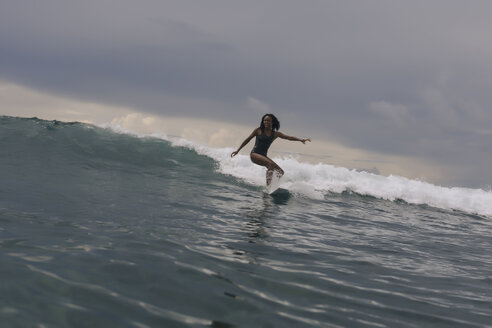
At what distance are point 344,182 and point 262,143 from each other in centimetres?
691

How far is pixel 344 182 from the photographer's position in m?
16.7

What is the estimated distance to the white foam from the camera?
1612 cm

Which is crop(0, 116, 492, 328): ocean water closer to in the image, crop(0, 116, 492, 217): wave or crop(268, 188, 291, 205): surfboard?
crop(268, 188, 291, 205): surfboard

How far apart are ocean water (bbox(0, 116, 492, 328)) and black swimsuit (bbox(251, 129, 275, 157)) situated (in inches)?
61.6

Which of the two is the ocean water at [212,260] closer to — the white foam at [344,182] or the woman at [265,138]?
the woman at [265,138]

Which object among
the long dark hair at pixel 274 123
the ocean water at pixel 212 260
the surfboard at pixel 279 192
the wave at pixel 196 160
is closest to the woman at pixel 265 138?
the long dark hair at pixel 274 123

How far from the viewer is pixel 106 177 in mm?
10750

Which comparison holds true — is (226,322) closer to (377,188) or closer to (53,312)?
(53,312)

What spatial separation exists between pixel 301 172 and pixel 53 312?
52.7 feet

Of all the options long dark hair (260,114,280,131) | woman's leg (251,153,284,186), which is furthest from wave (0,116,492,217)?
long dark hair (260,114,280,131)

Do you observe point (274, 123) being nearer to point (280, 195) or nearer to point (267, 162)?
point (267, 162)

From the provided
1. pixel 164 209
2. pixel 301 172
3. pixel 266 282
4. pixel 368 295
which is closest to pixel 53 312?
pixel 266 282

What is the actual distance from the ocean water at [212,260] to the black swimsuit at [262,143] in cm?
156

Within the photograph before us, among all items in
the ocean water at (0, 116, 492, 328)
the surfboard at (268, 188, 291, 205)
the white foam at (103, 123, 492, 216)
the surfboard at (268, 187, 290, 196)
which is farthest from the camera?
the white foam at (103, 123, 492, 216)
